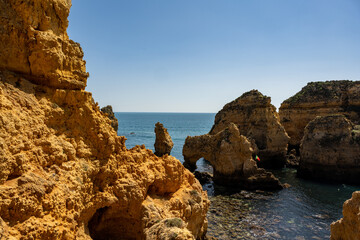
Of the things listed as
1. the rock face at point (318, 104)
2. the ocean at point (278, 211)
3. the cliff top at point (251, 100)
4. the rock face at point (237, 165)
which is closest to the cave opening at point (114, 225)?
the ocean at point (278, 211)

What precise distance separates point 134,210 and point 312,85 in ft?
181

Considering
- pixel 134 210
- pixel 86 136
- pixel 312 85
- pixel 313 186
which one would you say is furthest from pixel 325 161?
pixel 86 136

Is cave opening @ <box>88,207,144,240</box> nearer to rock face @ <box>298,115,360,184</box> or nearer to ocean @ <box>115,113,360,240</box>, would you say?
ocean @ <box>115,113,360,240</box>

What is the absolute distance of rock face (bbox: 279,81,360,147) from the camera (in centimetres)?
4584

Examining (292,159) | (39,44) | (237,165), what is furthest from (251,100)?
(39,44)

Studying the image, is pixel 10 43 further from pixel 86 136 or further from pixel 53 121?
pixel 86 136

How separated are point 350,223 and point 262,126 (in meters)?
30.0

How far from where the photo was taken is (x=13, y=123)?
21.5ft

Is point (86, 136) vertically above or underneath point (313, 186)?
above

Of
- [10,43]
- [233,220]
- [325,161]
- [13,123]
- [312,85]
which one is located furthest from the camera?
[312,85]

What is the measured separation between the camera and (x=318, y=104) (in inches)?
1891

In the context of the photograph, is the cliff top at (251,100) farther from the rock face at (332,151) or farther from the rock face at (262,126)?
the rock face at (332,151)

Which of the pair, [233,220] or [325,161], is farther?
[325,161]

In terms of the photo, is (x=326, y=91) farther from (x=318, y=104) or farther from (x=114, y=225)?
(x=114, y=225)
